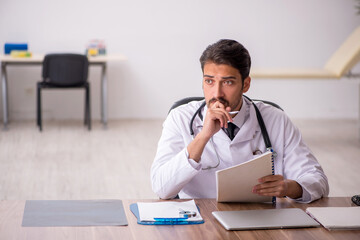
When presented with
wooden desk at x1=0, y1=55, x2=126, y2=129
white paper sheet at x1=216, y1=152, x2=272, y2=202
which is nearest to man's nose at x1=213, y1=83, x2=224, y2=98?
white paper sheet at x1=216, y1=152, x2=272, y2=202

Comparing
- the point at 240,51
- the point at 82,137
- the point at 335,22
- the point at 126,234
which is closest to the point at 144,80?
the point at 82,137

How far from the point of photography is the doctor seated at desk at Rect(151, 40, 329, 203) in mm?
1884

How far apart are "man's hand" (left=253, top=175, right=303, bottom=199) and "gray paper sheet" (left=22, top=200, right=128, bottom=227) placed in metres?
0.45

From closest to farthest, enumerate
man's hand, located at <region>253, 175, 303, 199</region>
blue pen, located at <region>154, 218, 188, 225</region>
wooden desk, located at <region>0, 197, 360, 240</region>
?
wooden desk, located at <region>0, 197, 360, 240</region>
blue pen, located at <region>154, 218, 188, 225</region>
man's hand, located at <region>253, 175, 303, 199</region>

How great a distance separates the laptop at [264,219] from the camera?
1603 mm

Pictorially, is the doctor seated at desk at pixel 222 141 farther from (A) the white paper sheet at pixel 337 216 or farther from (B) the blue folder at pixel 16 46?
(B) the blue folder at pixel 16 46

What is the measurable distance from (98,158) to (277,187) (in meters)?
3.07

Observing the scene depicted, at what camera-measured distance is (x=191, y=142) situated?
6.19 ft

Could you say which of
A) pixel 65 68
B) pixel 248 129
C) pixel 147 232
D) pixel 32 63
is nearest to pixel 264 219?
pixel 147 232

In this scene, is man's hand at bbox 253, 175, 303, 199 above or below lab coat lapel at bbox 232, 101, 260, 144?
below

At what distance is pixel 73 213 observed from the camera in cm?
168

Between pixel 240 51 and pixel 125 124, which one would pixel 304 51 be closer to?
pixel 125 124

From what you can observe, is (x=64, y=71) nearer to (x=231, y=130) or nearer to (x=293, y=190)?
(x=231, y=130)

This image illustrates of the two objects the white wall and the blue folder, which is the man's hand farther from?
the white wall
